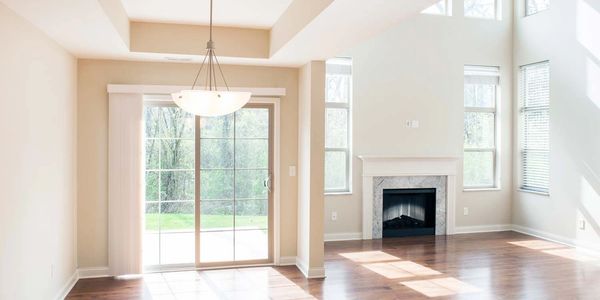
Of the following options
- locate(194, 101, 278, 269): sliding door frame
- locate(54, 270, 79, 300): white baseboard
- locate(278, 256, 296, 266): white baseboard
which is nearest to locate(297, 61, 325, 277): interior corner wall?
locate(278, 256, 296, 266): white baseboard

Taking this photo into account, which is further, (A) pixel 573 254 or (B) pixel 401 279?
(A) pixel 573 254

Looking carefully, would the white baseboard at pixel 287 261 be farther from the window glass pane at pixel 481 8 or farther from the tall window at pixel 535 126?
the window glass pane at pixel 481 8

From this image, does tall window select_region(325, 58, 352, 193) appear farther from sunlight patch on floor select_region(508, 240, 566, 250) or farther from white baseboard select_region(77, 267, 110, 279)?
white baseboard select_region(77, 267, 110, 279)

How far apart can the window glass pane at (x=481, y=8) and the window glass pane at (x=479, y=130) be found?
156 cm

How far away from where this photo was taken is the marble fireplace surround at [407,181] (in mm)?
6418

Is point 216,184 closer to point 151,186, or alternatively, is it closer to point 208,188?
point 208,188

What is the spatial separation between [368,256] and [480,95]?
3.34m

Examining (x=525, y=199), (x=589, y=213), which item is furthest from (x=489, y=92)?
(x=589, y=213)

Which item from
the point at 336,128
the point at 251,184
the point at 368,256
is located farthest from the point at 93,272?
the point at 336,128

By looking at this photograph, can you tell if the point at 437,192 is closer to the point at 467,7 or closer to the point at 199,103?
the point at 467,7

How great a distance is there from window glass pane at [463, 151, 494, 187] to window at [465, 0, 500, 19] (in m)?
2.17

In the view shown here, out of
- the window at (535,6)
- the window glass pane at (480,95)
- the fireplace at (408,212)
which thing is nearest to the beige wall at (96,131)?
the fireplace at (408,212)

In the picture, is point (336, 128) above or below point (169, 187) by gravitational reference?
above

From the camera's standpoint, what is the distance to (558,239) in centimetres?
625
